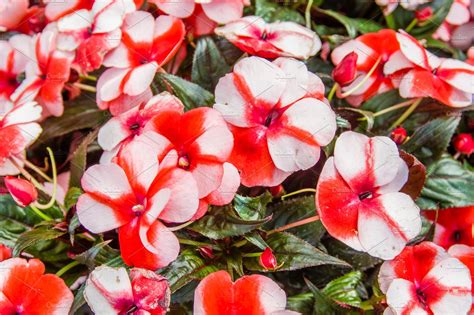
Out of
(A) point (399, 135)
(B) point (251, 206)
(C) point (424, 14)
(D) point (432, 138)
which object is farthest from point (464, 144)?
(B) point (251, 206)

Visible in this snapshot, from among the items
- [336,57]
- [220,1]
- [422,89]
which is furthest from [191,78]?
[422,89]

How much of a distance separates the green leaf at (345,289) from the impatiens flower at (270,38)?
30 cm

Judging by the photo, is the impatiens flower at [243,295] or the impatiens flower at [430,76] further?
the impatiens flower at [430,76]

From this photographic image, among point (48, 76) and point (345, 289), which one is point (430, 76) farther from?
point (48, 76)

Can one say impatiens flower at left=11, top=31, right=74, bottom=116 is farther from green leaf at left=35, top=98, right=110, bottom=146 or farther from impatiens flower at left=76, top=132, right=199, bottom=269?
impatiens flower at left=76, top=132, right=199, bottom=269

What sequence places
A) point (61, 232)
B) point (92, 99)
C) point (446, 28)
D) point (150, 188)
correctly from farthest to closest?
point (446, 28), point (92, 99), point (61, 232), point (150, 188)

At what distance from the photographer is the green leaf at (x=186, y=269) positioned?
777mm

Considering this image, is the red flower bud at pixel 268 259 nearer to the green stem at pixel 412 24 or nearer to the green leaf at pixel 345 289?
the green leaf at pixel 345 289

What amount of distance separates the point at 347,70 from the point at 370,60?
137 mm

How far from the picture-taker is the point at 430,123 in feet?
3.22

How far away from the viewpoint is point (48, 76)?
0.98m

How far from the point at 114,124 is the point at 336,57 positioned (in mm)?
364

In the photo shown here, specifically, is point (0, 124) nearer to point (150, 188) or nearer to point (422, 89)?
point (150, 188)

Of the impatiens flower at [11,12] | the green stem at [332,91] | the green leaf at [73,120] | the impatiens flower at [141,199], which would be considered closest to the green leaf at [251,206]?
the impatiens flower at [141,199]
